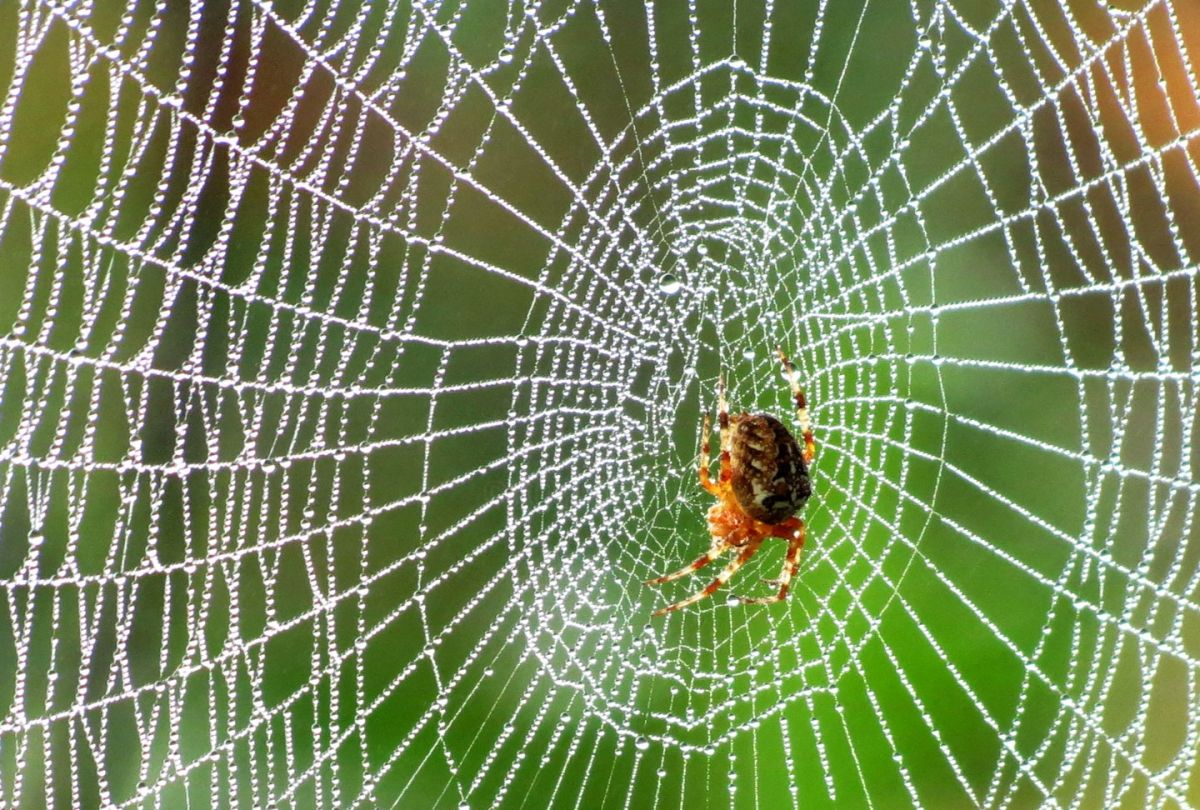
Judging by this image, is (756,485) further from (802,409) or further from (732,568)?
(732,568)

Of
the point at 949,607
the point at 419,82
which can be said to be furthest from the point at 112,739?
the point at 949,607

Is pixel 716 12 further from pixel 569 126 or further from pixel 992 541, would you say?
pixel 992 541

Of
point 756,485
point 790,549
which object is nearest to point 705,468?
point 756,485

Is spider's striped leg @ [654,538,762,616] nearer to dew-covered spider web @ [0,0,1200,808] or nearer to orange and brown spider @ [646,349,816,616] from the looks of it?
orange and brown spider @ [646,349,816,616]

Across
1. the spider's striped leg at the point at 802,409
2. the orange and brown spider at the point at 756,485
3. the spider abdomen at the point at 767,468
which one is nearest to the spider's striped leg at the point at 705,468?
the orange and brown spider at the point at 756,485

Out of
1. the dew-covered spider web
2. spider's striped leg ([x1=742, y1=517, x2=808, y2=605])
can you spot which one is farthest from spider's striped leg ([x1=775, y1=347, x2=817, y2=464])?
the dew-covered spider web

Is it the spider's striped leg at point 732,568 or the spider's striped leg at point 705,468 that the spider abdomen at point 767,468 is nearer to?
the spider's striped leg at point 705,468
